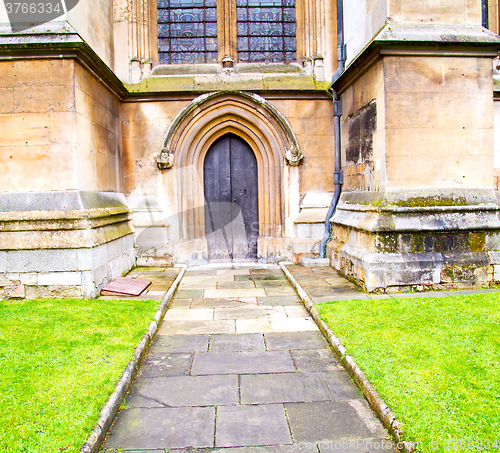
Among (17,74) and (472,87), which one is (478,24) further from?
(17,74)

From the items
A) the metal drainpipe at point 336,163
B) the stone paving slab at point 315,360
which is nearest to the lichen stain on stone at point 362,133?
the metal drainpipe at point 336,163

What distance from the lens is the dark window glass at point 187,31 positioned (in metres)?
8.28

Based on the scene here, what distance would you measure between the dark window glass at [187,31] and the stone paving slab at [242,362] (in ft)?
21.2

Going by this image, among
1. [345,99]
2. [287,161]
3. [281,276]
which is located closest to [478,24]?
[345,99]

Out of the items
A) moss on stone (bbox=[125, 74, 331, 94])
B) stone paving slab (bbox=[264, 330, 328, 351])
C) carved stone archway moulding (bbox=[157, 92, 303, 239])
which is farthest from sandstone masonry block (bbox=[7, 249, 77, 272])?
moss on stone (bbox=[125, 74, 331, 94])

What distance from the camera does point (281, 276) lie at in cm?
712

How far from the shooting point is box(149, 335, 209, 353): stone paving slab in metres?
3.96

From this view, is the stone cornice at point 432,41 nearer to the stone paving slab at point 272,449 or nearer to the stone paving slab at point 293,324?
the stone paving slab at point 293,324

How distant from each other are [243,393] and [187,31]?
751 cm

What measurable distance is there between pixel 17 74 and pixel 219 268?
4.61m

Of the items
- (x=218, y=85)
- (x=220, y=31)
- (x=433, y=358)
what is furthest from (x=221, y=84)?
(x=433, y=358)

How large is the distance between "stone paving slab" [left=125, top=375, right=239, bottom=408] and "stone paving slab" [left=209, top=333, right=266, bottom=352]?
0.58 meters

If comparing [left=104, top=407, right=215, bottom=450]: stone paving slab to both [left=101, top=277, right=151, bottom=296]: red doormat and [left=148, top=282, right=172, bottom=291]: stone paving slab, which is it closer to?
[left=101, top=277, right=151, bottom=296]: red doormat

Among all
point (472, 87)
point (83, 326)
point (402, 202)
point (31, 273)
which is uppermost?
point (472, 87)
